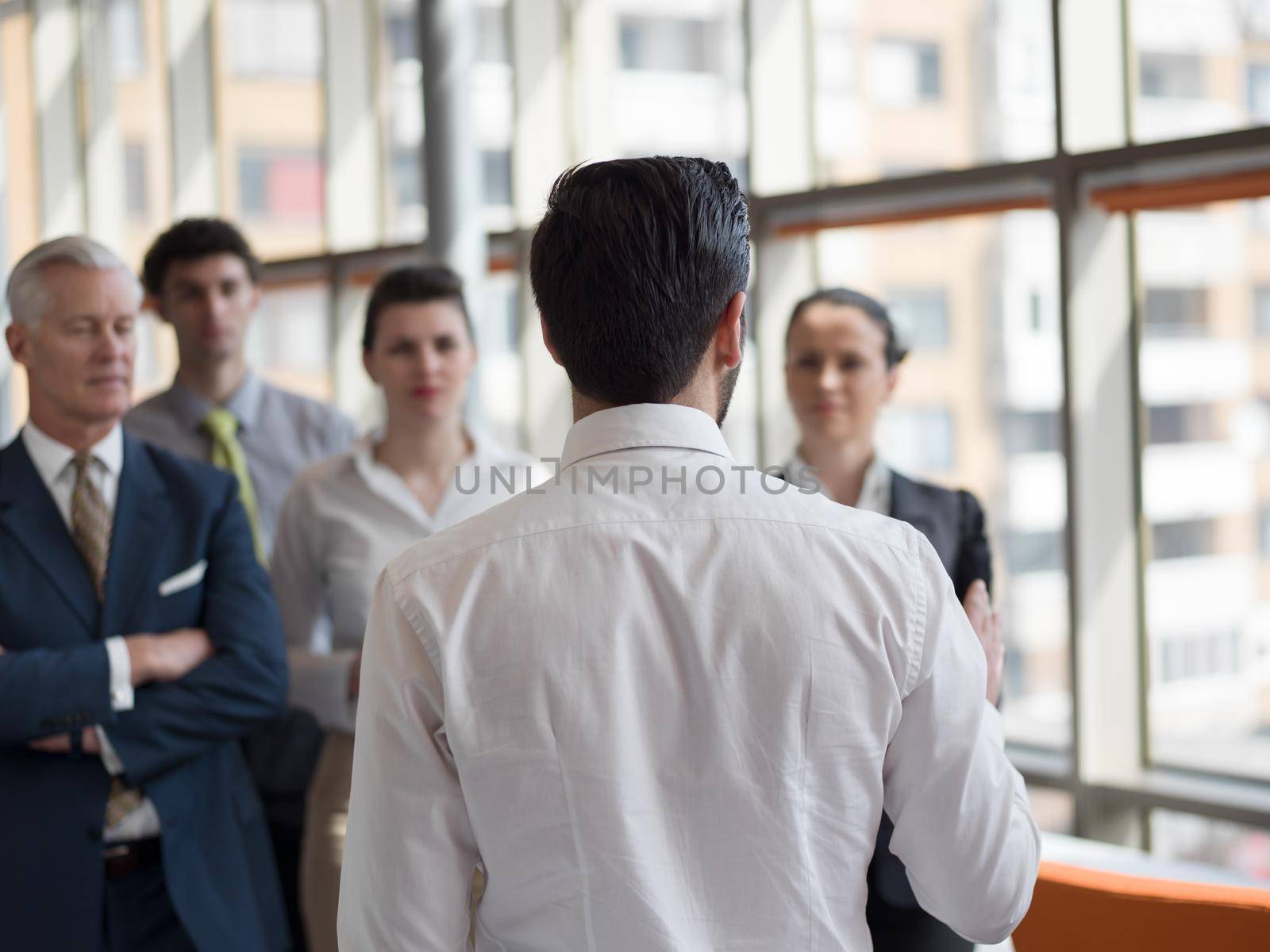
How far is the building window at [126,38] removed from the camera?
23.6 feet

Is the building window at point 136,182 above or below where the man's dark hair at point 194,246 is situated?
above

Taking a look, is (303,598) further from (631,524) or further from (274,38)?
(274,38)

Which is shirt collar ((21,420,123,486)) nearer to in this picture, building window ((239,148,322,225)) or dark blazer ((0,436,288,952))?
dark blazer ((0,436,288,952))

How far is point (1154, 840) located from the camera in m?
3.64

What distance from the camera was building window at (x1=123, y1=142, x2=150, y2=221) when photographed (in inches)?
291

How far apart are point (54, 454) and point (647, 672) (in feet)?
4.94

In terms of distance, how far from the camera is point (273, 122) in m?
6.54

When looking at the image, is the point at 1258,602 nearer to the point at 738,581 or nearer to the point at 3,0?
the point at 738,581

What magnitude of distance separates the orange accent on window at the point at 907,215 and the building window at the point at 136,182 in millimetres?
4650

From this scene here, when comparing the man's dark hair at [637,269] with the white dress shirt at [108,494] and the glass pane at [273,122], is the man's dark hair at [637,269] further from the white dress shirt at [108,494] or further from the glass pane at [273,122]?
the glass pane at [273,122]

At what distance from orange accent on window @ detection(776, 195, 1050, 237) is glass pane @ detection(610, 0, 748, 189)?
321 mm
